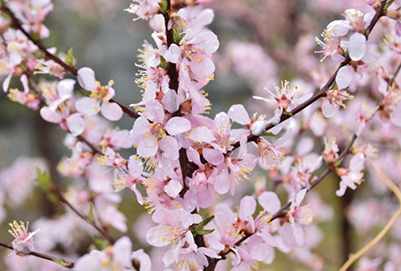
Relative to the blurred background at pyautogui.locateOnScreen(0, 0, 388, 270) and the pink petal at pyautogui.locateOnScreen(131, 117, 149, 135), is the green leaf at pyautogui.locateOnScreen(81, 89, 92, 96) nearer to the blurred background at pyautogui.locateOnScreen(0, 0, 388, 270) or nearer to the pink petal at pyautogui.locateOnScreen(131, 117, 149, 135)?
the pink petal at pyautogui.locateOnScreen(131, 117, 149, 135)

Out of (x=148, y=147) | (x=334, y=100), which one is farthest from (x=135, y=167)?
A: (x=334, y=100)

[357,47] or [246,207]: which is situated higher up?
[357,47]

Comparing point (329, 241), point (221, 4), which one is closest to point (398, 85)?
point (221, 4)

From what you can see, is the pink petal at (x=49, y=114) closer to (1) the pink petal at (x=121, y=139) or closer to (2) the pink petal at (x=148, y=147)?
(1) the pink petal at (x=121, y=139)

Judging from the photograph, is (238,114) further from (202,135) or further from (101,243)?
(101,243)

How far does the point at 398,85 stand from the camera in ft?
2.09

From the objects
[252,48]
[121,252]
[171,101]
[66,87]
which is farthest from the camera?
[252,48]

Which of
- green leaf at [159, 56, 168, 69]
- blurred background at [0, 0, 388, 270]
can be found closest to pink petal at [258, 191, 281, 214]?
green leaf at [159, 56, 168, 69]

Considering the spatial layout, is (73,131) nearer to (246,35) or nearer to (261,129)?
(261,129)

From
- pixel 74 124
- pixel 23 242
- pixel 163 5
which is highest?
pixel 163 5

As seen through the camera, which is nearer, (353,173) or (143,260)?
(143,260)

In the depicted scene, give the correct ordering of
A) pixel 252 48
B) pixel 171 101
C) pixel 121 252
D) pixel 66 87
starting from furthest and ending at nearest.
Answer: pixel 252 48 < pixel 66 87 < pixel 171 101 < pixel 121 252

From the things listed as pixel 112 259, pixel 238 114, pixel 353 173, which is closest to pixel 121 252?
pixel 112 259

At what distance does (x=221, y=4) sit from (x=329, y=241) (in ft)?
6.14
